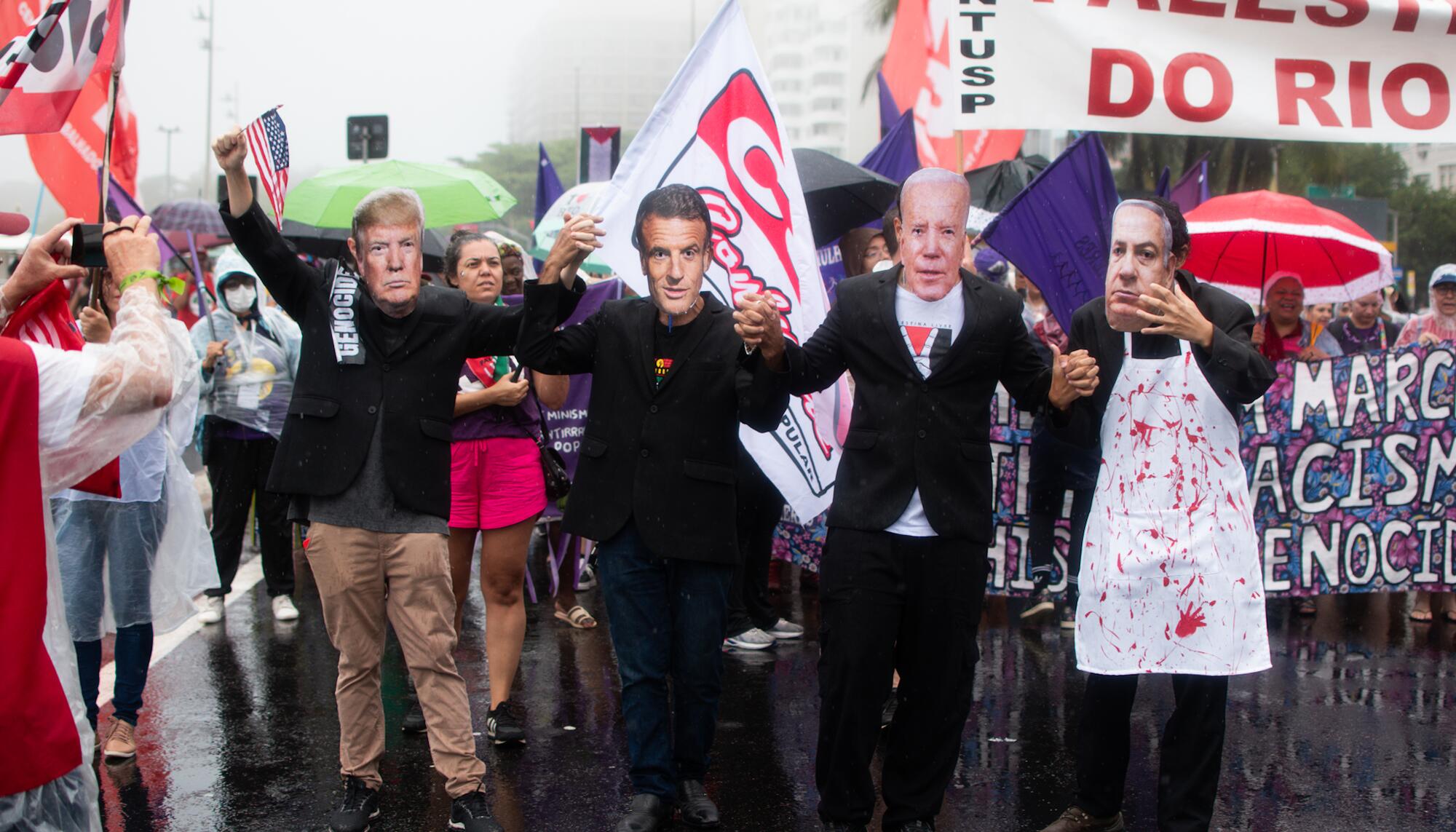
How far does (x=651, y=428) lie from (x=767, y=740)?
164 centimetres

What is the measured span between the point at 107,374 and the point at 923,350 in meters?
2.33

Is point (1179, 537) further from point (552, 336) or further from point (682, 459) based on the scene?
point (552, 336)

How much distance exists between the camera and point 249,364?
777cm

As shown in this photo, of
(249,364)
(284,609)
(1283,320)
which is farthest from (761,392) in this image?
(1283,320)

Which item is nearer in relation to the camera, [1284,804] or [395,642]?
[1284,804]

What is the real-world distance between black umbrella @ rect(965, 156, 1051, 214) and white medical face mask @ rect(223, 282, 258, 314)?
5574 mm

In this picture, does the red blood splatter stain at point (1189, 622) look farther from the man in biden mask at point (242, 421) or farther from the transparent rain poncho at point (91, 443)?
the man in biden mask at point (242, 421)

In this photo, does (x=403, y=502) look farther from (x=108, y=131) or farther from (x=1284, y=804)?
(x=1284, y=804)

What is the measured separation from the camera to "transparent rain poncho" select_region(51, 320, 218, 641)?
4.96m

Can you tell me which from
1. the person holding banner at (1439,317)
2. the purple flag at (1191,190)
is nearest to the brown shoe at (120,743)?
the purple flag at (1191,190)

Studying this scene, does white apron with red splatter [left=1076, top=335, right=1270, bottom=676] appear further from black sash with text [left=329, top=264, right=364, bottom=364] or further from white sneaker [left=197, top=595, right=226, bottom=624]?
white sneaker [left=197, top=595, right=226, bottom=624]

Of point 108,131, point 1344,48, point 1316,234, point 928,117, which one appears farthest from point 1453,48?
point 928,117

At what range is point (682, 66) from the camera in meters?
5.30

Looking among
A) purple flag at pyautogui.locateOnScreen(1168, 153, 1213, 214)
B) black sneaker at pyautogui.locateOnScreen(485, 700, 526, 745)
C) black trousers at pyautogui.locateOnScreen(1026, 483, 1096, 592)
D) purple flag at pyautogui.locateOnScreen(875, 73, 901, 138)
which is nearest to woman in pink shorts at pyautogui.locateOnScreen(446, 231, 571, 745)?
black sneaker at pyautogui.locateOnScreen(485, 700, 526, 745)
